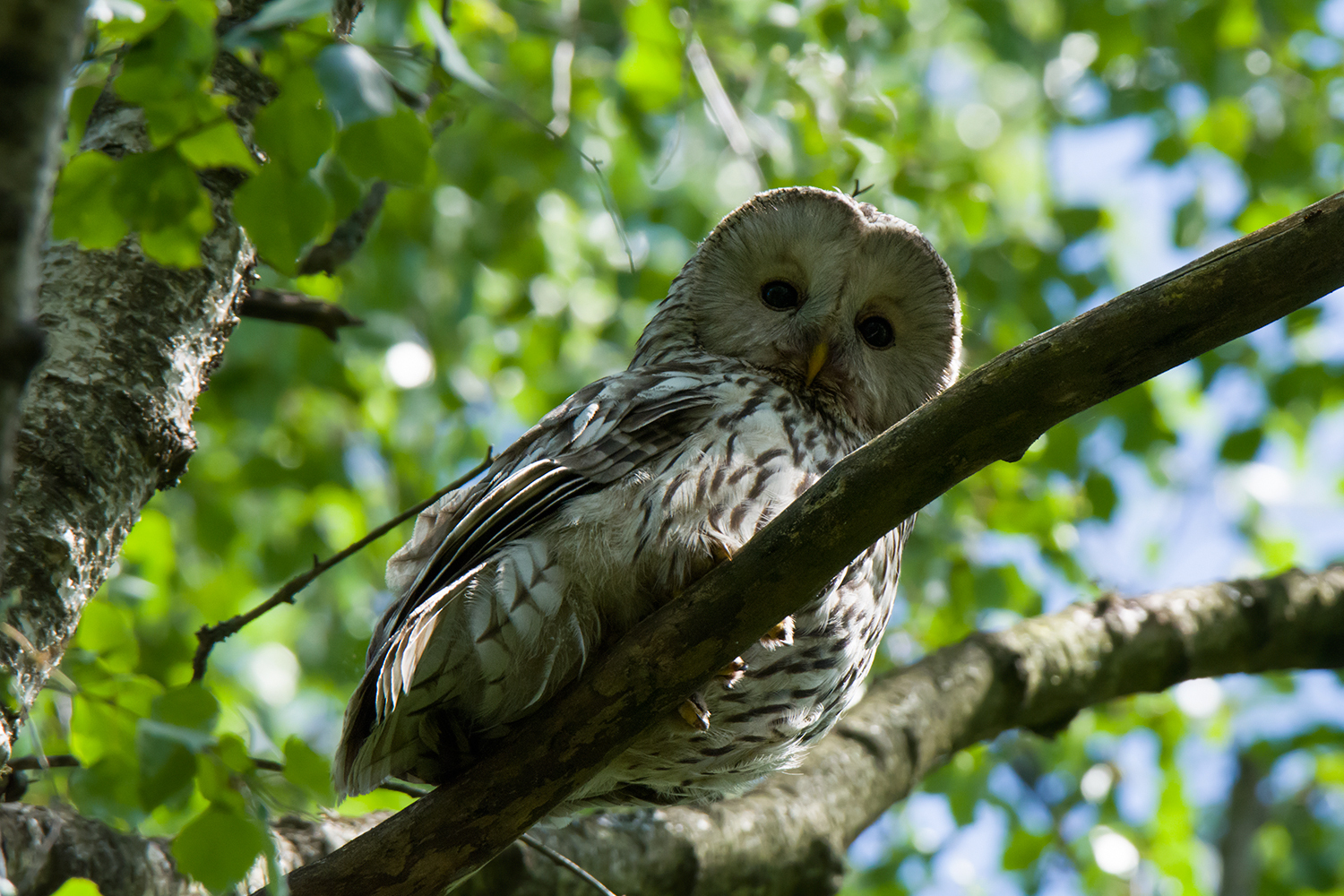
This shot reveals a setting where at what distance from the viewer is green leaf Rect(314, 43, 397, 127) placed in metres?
1.14

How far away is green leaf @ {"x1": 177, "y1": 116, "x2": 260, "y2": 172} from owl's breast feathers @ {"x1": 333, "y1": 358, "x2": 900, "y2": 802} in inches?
22.3

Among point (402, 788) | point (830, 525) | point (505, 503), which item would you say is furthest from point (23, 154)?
point (402, 788)

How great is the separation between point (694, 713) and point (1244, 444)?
283 centimetres

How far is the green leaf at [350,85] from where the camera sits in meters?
1.14

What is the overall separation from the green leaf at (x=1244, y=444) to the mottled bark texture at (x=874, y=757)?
2.01ft

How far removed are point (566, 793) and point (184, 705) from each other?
0.50 metres

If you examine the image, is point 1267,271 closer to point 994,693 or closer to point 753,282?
point 753,282

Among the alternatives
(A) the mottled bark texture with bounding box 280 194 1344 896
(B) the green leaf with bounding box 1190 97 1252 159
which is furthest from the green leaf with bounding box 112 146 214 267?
(B) the green leaf with bounding box 1190 97 1252 159

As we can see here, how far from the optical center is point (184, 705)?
1302 millimetres

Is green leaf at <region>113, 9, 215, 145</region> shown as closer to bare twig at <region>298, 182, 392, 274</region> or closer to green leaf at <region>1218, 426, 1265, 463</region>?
bare twig at <region>298, 182, 392, 274</region>

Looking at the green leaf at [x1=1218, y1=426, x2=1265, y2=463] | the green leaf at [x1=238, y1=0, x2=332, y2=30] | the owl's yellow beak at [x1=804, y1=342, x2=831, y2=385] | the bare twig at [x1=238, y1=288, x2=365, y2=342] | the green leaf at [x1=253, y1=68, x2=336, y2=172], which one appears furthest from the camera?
the green leaf at [x1=1218, y1=426, x2=1265, y2=463]

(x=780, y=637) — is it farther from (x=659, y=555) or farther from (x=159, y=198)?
(x=159, y=198)

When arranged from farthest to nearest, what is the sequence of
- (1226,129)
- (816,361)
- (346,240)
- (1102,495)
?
(1226,129), (1102,495), (346,240), (816,361)

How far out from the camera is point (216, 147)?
129 cm
